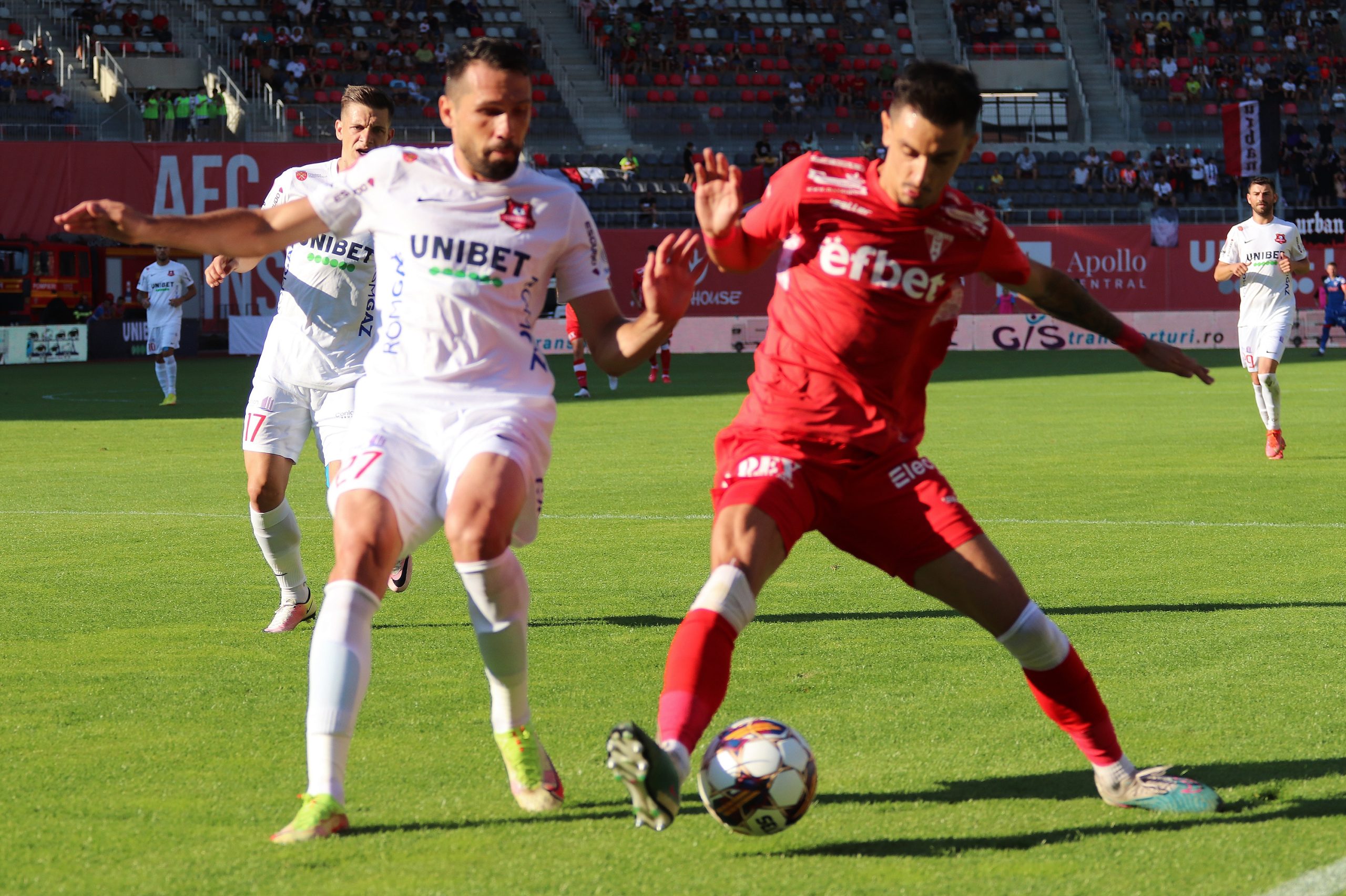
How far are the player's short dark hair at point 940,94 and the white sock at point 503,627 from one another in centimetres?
164

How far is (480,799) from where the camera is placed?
4508 millimetres

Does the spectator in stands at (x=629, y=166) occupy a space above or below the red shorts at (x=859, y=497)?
below

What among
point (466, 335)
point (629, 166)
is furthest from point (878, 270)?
point (629, 166)

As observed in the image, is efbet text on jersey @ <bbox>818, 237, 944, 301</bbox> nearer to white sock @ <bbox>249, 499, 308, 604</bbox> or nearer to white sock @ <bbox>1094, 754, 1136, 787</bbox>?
white sock @ <bbox>1094, 754, 1136, 787</bbox>

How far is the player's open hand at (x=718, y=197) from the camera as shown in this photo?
418cm

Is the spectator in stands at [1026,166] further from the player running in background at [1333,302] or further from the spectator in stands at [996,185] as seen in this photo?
the player running in background at [1333,302]

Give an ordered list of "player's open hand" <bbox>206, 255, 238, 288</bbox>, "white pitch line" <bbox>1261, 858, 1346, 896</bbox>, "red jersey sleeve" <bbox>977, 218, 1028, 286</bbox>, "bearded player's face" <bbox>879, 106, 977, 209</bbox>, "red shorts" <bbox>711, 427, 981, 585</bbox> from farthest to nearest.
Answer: "player's open hand" <bbox>206, 255, 238, 288</bbox> → "red jersey sleeve" <bbox>977, 218, 1028, 286</bbox> → "red shorts" <bbox>711, 427, 981, 585</bbox> → "bearded player's face" <bbox>879, 106, 977, 209</bbox> → "white pitch line" <bbox>1261, 858, 1346, 896</bbox>

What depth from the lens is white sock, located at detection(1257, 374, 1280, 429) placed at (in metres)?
14.3

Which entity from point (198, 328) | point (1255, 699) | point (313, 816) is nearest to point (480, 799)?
point (313, 816)

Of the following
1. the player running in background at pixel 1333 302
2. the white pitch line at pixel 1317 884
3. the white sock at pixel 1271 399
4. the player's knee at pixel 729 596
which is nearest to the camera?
the white pitch line at pixel 1317 884

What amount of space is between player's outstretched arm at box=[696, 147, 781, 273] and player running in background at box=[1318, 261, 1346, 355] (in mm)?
33110

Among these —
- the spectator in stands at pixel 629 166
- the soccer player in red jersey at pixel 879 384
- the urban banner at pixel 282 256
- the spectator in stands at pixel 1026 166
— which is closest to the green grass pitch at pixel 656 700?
the soccer player in red jersey at pixel 879 384

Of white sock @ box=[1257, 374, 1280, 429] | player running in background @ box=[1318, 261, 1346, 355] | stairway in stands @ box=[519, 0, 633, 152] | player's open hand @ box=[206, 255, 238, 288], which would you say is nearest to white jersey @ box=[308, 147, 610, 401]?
player's open hand @ box=[206, 255, 238, 288]

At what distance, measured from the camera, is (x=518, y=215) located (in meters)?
4.49
